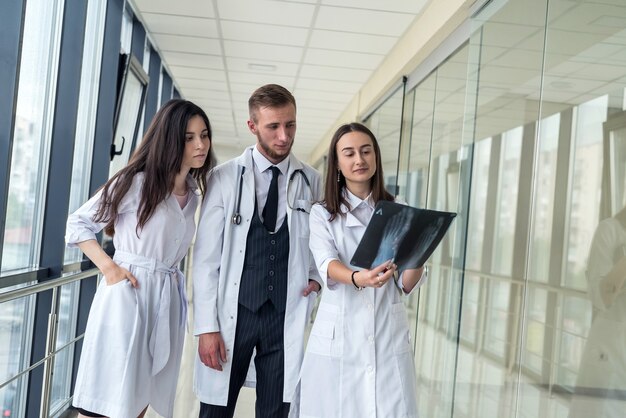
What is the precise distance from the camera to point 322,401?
196 centimetres

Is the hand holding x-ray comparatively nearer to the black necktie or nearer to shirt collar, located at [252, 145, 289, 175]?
the black necktie

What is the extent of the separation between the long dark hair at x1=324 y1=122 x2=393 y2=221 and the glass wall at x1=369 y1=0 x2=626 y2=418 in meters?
0.78

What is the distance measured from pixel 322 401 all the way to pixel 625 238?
3.64 feet

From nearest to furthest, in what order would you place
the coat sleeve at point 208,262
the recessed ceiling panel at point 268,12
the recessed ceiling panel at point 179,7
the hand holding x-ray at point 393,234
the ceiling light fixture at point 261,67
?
the hand holding x-ray at point 393,234, the coat sleeve at point 208,262, the recessed ceiling panel at point 268,12, the recessed ceiling panel at point 179,7, the ceiling light fixture at point 261,67

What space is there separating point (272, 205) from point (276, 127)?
28 centimetres

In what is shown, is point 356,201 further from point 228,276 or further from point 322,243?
point 228,276

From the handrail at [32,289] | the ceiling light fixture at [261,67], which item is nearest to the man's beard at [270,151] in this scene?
the handrail at [32,289]

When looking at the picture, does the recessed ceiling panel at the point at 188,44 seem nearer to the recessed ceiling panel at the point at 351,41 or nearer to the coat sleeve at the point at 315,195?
the recessed ceiling panel at the point at 351,41

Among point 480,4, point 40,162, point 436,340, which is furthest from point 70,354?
point 480,4

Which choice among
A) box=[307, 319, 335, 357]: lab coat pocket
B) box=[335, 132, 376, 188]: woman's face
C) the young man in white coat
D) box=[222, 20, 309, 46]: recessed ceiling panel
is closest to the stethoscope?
the young man in white coat

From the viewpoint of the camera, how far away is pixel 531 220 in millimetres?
2811

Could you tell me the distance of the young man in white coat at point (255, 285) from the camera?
2.18 meters

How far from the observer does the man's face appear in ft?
7.20

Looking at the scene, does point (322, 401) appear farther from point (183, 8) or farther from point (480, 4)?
point (183, 8)
